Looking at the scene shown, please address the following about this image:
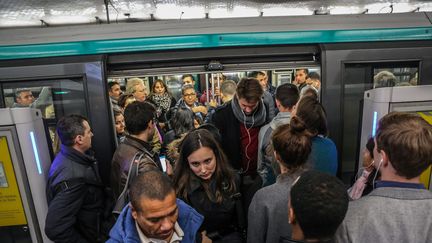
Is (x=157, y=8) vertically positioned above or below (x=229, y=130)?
above

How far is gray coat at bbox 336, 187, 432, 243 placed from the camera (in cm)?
110

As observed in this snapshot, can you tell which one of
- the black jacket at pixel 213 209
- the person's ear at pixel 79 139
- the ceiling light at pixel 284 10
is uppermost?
the ceiling light at pixel 284 10

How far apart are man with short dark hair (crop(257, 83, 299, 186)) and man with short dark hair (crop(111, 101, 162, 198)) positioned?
875 mm

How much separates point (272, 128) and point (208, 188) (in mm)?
794

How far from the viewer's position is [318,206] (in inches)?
40.0

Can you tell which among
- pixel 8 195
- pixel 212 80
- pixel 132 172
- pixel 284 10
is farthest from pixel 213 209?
pixel 284 10

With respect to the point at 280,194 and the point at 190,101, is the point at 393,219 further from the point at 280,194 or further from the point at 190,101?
the point at 190,101

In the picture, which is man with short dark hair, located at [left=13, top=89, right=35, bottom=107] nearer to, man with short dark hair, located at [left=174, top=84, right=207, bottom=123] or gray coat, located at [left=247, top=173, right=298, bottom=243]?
man with short dark hair, located at [left=174, top=84, right=207, bottom=123]

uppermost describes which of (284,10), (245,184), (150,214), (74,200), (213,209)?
(284,10)

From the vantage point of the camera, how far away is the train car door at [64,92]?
9.05ft

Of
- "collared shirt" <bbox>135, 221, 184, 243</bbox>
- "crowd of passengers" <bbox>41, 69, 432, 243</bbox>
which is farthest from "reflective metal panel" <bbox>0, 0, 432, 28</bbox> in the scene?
"collared shirt" <bbox>135, 221, 184, 243</bbox>

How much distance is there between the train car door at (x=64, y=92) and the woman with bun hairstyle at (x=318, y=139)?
1877 mm

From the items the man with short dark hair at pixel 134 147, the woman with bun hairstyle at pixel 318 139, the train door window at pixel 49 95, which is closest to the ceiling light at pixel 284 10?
the woman with bun hairstyle at pixel 318 139

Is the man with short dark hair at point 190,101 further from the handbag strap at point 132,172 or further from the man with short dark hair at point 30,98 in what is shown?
the handbag strap at point 132,172
